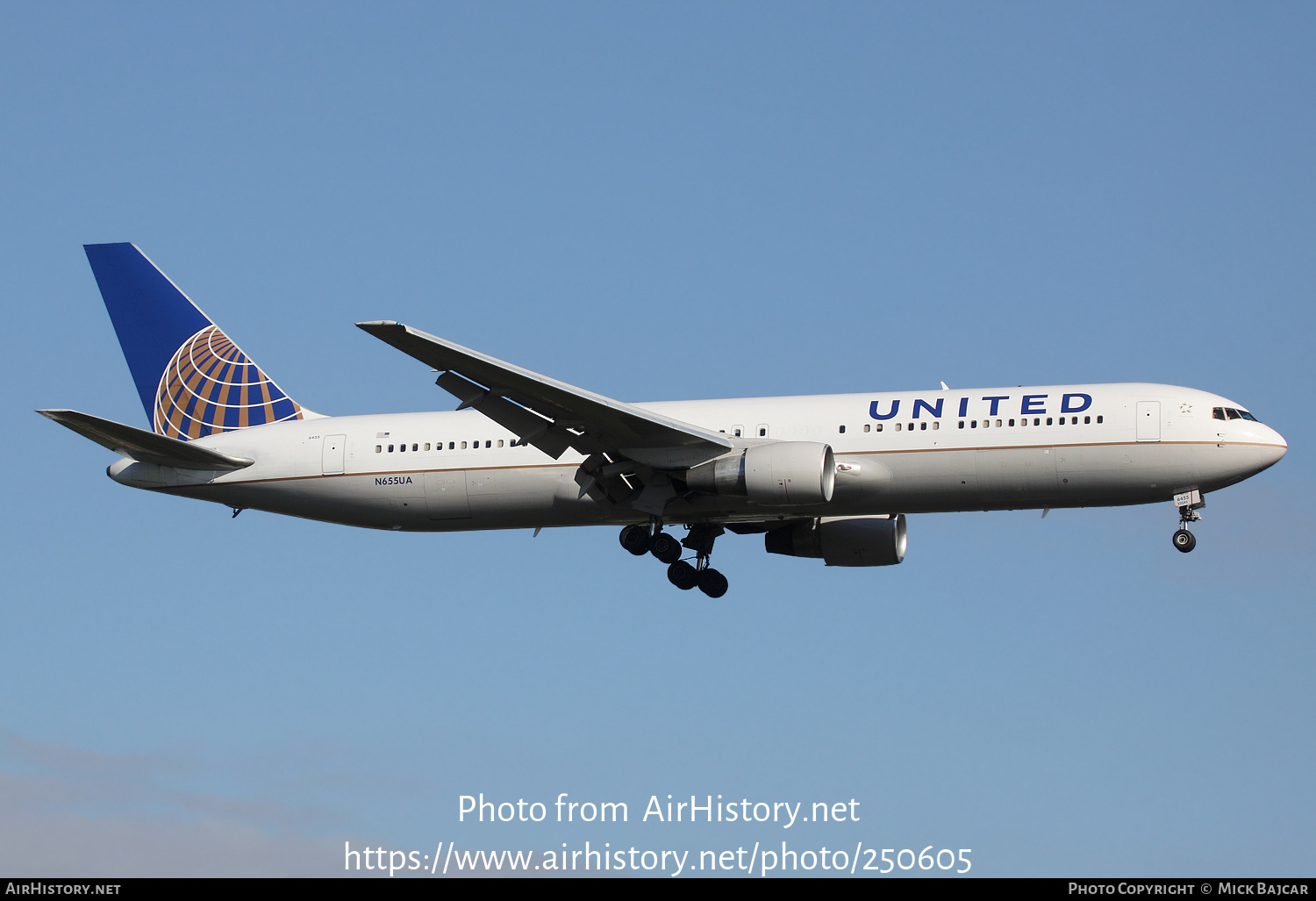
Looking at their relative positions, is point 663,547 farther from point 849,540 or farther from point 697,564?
point 849,540

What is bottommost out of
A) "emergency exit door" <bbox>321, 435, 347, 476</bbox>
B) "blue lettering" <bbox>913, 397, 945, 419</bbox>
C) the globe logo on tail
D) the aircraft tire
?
the aircraft tire

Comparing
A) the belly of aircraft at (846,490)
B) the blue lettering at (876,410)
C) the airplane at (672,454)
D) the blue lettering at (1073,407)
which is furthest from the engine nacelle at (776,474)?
the blue lettering at (1073,407)

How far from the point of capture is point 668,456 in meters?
35.8

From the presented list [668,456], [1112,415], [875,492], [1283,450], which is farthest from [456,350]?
[1283,450]

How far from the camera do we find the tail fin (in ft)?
136

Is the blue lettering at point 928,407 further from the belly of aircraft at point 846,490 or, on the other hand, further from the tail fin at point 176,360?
the tail fin at point 176,360

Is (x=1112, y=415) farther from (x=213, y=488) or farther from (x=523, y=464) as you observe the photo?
(x=213, y=488)

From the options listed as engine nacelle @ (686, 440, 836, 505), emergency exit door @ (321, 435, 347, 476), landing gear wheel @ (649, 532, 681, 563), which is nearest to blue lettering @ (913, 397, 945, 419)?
engine nacelle @ (686, 440, 836, 505)

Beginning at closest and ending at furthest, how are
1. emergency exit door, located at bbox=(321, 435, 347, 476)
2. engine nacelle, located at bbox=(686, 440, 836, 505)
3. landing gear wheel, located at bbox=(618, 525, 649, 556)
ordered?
engine nacelle, located at bbox=(686, 440, 836, 505) < landing gear wheel, located at bbox=(618, 525, 649, 556) < emergency exit door, located at bbox=(321, 435, 347, 476)

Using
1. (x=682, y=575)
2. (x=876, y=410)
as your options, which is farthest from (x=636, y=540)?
(x=876, y=410)

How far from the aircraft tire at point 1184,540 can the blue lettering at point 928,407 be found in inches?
227

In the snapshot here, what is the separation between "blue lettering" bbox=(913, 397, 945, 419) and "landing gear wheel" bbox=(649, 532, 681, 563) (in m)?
6.70

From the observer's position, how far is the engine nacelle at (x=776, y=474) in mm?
34312

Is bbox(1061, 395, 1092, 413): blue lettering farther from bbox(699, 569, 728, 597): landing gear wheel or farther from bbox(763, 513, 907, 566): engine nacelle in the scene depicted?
bbox(699, 569, 728, 597): landing gear wheel
